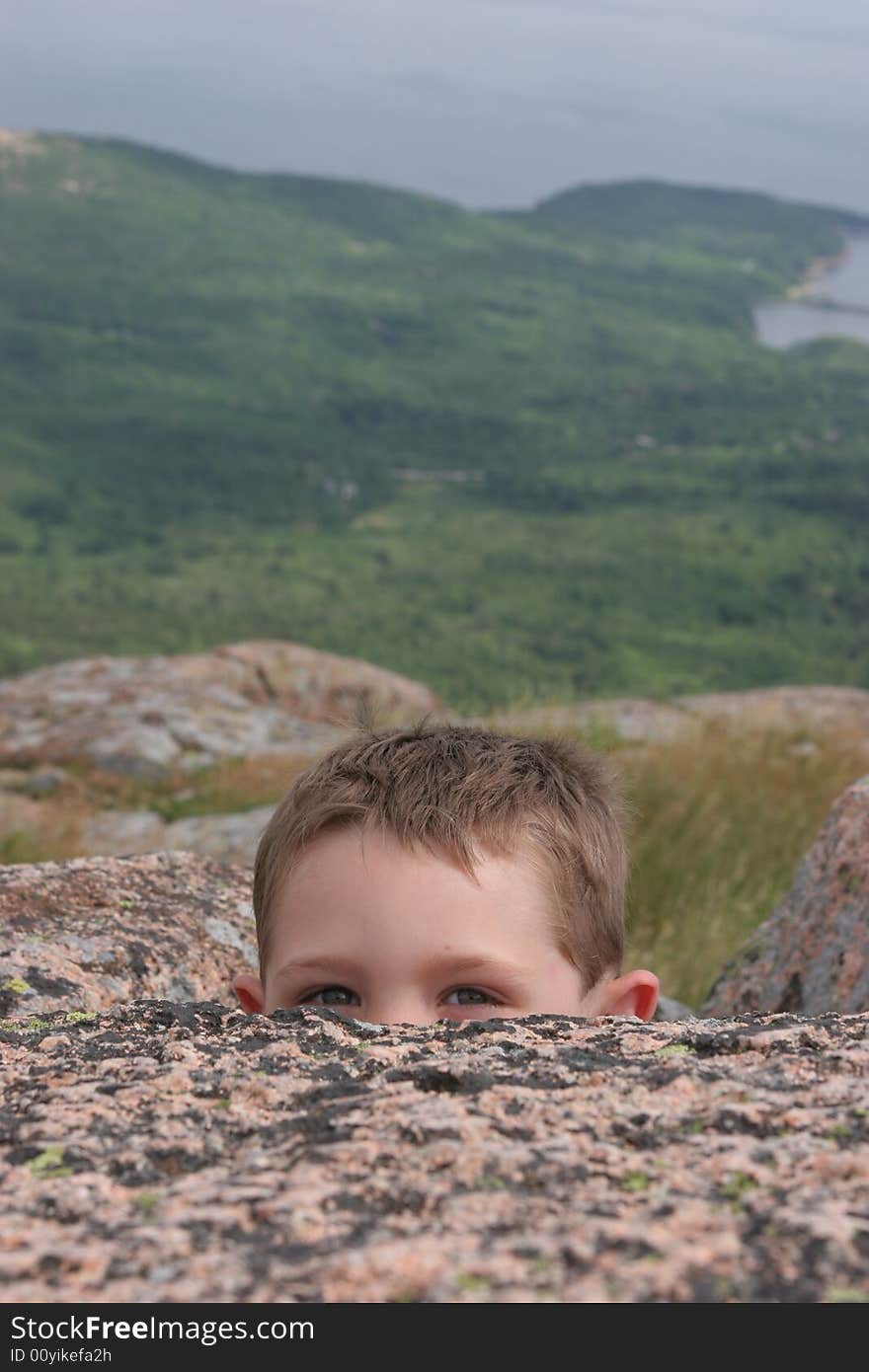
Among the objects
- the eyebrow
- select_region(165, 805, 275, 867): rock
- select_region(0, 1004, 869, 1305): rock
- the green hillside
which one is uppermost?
the green hillside

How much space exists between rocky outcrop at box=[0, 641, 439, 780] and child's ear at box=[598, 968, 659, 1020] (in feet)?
22.2

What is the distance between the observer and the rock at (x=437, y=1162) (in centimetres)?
112

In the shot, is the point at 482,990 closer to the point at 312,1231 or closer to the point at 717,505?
the point at 312,1231

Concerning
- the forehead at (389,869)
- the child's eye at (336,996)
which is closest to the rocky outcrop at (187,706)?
the forehead at (389,869)

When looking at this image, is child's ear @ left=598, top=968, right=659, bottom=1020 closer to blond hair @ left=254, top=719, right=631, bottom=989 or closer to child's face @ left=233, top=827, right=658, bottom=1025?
blond hair @ left=254, top=719, right=631, bottom=989

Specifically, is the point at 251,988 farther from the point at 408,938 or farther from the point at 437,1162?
the point at 437,1162

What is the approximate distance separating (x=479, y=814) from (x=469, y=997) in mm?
365

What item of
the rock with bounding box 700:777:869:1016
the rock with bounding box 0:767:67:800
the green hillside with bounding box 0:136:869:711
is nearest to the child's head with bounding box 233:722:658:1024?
the rock with bounding box 700:777:869:1016

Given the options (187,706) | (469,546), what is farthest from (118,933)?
(469,546)

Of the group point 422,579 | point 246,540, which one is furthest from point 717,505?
point 246,540

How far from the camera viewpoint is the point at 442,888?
2512 mm

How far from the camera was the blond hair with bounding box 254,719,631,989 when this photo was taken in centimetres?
261

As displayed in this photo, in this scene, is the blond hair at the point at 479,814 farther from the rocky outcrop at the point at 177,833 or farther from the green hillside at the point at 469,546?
the green hillside at the point at 469,546

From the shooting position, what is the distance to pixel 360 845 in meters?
2.58
